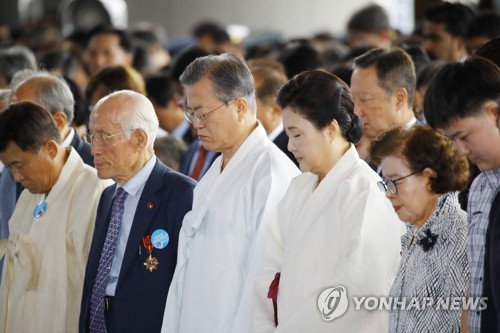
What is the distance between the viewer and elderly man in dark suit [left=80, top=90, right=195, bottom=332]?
4238 mm

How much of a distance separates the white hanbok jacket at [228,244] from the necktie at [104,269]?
329mm

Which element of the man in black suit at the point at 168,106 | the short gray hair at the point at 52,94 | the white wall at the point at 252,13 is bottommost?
the short gray hair at the point at 52,94

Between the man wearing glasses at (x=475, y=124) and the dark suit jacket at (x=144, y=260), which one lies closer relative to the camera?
the man wearing glasses at (x=475, y=124)

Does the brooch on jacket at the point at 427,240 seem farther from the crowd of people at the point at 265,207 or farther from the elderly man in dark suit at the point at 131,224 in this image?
the elderly man in dark suit at the point at 131,224

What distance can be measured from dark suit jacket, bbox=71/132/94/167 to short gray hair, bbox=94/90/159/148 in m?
0.88

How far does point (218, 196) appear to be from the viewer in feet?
13.5

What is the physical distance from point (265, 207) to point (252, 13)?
14749 mm

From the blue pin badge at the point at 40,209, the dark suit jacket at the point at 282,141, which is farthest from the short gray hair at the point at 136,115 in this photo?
the dark suit jacket at the point at 282,141

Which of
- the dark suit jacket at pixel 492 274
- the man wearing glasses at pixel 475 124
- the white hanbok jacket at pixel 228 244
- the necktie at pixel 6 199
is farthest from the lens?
the necktie at pixel 6 199

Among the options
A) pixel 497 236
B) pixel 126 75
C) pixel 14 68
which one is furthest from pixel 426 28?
pixel 497 236

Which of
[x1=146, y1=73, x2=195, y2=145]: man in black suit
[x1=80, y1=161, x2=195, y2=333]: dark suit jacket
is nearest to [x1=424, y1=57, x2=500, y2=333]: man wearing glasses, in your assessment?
[x1=80, y1=161, x2=195, y2=333]: dark suit jacket

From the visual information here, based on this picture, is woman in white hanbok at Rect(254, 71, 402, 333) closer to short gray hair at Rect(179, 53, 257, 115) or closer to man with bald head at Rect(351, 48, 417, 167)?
short gray hair at Rect(179, 53, 257, 115)

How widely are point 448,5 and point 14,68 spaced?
10.9ft

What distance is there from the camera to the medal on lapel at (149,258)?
424cm
